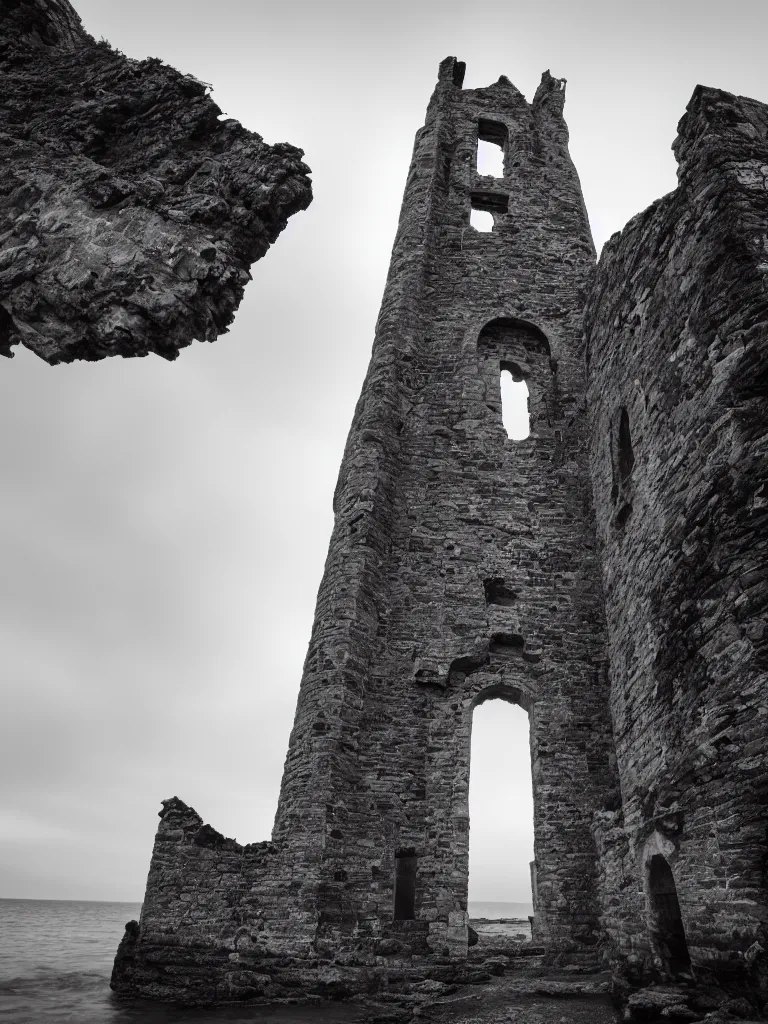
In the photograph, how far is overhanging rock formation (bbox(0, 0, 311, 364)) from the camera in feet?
29.9

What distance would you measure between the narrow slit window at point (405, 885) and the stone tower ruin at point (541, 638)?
0.05m

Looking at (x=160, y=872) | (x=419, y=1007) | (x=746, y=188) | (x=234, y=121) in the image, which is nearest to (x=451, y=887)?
(x=419, y=1007)

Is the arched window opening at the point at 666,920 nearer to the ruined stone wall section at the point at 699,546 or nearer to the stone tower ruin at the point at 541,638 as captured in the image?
the stone tower ruin at the point at 541,638

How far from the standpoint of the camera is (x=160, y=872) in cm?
767

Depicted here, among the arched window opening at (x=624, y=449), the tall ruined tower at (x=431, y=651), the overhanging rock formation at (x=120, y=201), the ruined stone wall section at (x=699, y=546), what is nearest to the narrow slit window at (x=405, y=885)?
the tall ruined tower at (x=431, y=651)

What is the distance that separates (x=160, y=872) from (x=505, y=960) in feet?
12.7

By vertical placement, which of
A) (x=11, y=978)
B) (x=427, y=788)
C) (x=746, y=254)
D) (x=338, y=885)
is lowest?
(x=11, y=978)

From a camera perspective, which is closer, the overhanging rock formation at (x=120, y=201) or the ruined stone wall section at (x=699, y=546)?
the ruined stone wall section at (x=699, y=546)

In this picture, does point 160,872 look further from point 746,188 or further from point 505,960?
point 746,188

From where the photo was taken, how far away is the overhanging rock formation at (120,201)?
9109 millimetres

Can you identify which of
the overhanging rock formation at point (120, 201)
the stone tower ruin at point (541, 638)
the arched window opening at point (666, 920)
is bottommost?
the arched window opening at point (666, 920)

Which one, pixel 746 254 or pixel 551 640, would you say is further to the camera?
pixel 551 640

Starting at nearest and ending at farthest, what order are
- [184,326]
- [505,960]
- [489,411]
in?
[505,960] < [184,326] < [489,411]

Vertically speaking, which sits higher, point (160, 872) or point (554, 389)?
point (554, 389)
